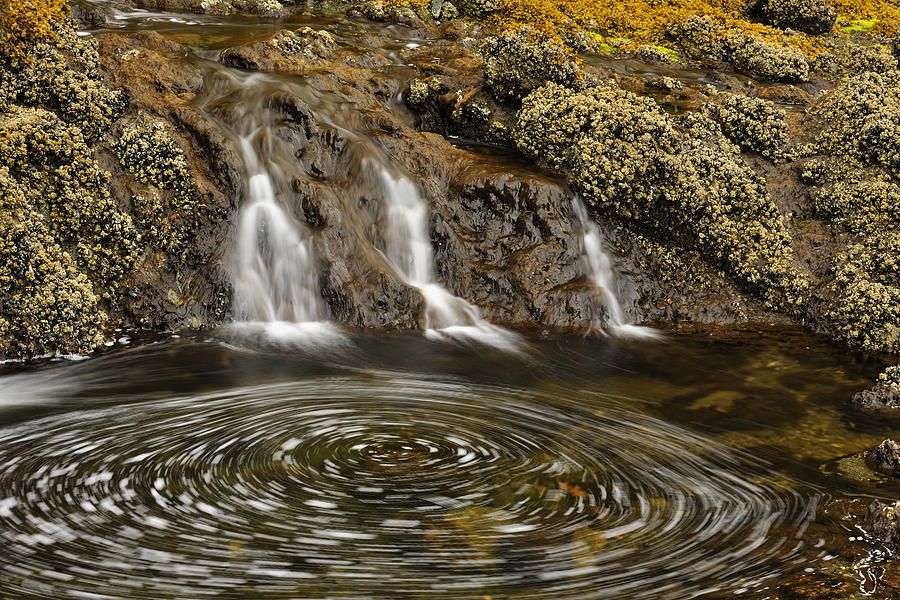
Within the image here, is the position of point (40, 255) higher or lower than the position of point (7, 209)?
lower

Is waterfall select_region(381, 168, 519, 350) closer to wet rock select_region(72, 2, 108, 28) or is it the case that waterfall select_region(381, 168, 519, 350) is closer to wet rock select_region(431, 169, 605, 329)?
wet rock select_region(431, 169, 605, 329)

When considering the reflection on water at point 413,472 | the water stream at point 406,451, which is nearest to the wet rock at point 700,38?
the water stream at point 406,451

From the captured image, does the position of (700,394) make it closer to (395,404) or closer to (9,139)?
(395,404)

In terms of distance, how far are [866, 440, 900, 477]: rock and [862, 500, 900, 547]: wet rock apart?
1445 mm

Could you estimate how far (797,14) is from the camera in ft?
66.8

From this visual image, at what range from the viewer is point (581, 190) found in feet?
39.6

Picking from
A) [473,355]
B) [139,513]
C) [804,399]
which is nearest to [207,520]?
[139,513]

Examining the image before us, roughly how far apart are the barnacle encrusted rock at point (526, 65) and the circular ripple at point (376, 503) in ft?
24.2

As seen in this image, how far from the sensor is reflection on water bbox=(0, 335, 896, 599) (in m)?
4.68

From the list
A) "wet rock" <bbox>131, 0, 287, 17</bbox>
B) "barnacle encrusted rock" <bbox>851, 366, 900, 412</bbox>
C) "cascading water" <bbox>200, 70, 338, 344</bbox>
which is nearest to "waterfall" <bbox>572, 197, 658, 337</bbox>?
"barnacle encrusted rock" <bbox>851, 366, 900, 412</bbox>

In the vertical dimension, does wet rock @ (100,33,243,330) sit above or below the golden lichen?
below

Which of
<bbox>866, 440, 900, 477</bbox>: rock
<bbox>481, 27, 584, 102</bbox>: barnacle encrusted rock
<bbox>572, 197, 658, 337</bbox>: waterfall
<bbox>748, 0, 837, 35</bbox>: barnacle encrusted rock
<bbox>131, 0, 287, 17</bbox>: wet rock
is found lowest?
<bbox>866, 440, 900, 477</bbox>: rock

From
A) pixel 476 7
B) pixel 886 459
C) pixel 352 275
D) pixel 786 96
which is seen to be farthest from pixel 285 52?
pixel 886 459

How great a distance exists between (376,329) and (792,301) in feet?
20.9
